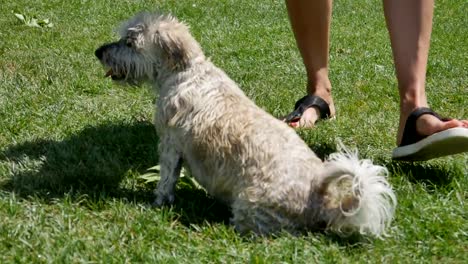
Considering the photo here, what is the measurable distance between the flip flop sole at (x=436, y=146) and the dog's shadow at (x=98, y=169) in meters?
1.18

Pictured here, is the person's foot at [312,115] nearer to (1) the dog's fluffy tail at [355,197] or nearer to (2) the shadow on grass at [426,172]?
(2) the shadow on grass at [426,172]

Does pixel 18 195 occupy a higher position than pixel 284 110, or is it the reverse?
pixel 284 110

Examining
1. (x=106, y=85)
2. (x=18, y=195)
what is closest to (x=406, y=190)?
(x=18, y=195)

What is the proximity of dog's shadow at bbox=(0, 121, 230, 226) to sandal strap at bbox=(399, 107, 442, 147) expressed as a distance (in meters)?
1.26

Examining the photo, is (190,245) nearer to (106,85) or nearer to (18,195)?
(18,195)

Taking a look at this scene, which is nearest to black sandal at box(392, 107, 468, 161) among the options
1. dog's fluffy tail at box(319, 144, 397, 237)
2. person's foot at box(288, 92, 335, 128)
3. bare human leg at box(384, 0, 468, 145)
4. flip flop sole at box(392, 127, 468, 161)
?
flip flop sole at box(392, 127, 468, 161)

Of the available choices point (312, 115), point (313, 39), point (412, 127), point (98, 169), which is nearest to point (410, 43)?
point (412, 127)

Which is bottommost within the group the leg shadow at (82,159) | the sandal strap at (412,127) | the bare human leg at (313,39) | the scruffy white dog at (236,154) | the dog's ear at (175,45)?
the leg shadow at (82,159)

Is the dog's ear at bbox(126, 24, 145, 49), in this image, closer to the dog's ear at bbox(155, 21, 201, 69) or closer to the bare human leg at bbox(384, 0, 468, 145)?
the dog's ear at bbox(155, 21, 201, 69)

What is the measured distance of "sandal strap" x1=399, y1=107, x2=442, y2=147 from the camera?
4.25 meters

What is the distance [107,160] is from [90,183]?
0.36m

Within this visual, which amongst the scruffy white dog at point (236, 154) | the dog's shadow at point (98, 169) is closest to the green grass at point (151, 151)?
the dog's shadow at point (98, 169)

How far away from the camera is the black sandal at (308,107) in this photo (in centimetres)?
538

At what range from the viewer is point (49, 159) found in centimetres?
442
